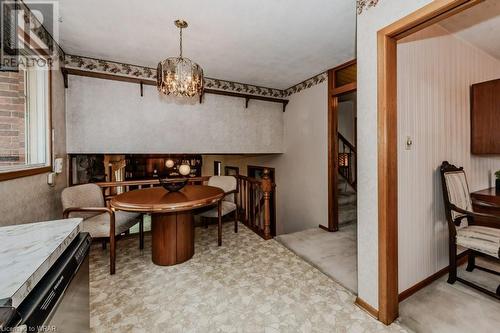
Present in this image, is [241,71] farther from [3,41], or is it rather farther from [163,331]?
[163,331]

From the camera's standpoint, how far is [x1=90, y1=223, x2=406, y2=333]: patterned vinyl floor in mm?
1616

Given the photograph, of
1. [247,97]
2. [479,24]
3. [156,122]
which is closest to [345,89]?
[479,24]

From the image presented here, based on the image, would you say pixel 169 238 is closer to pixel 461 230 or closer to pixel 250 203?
pixel 250 203

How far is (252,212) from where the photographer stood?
3783 mm

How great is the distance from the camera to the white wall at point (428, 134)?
6.15 ft

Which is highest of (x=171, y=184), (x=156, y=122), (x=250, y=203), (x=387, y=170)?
(x=156, y=122)

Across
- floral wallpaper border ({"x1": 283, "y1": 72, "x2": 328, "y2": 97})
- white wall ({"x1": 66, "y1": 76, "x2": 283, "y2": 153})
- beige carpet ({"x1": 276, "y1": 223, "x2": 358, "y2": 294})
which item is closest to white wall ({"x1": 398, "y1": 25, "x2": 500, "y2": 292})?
beige carpet ({"x1": 276, "y1": 223, "x2": 358, "y2": 294})

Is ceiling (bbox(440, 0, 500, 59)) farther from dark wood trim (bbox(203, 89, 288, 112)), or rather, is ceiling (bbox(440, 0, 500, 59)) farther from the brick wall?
the brick wall

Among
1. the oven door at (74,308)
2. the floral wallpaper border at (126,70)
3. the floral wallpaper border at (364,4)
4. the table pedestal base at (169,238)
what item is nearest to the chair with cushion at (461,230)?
the floral wallpaper border at (364,4)

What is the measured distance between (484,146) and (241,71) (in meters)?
3.38

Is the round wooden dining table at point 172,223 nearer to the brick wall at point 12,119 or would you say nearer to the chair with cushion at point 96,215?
the chair with cushion at point 96,215

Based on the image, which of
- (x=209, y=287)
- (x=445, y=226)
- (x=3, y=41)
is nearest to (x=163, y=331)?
(x=209, y=287)

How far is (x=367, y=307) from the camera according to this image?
1.75 meters

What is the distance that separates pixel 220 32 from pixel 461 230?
10.6 ft
